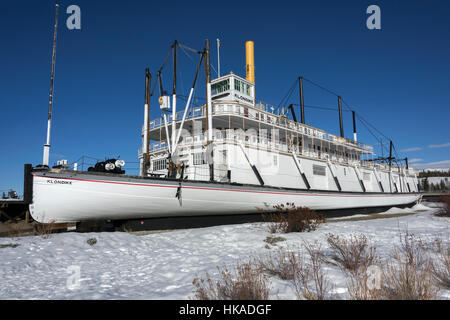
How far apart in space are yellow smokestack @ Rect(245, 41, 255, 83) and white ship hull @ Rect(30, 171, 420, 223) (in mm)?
17594

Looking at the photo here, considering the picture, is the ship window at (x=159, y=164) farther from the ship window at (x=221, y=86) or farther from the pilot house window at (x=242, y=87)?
the pilot house window at (x=242, y=87)

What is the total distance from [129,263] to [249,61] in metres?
27.5

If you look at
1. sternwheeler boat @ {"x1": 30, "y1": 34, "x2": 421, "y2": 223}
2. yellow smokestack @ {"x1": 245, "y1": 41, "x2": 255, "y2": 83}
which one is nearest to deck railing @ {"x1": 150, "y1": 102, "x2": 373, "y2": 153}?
sternwheeler boat @ {"x1": 30, "y1": 34, "x2": 421, "y2": 223}

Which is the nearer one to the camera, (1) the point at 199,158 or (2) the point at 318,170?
→ (1) the point at 199,158

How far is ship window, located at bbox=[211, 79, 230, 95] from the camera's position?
23547mm

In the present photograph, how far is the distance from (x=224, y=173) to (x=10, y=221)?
1065 cm

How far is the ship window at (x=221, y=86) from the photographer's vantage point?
23.5 metres

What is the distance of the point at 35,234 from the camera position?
1047 centimetres

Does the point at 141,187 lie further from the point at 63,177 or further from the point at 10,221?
the point at 10,221

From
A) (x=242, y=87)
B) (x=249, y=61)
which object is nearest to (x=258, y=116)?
(x=242, y=87)

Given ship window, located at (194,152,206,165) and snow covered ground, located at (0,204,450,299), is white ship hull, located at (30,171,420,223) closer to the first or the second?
snow covered ground, located at (0,204,450,299)

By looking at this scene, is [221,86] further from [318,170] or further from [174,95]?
[318,170]

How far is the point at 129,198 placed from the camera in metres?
11.5
